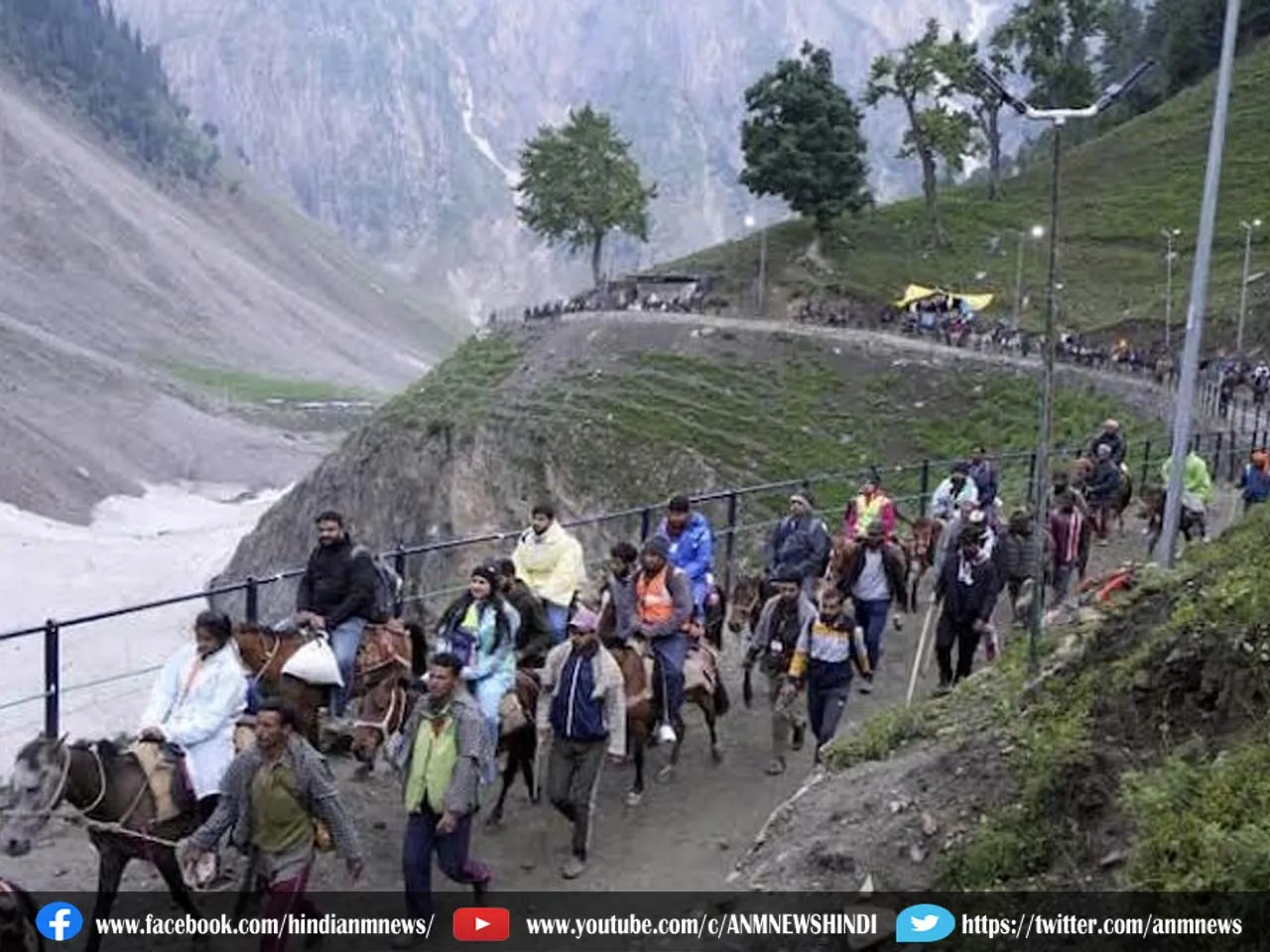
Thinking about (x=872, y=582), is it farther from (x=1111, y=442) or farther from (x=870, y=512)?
(x=1111, y=442)

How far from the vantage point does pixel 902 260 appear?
236ft

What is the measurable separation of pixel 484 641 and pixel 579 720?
93 centimetres

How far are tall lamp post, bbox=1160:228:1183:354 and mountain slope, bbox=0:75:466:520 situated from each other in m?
52.6

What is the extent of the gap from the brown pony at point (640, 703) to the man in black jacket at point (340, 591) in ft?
6.09

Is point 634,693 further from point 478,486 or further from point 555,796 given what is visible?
point 478,486

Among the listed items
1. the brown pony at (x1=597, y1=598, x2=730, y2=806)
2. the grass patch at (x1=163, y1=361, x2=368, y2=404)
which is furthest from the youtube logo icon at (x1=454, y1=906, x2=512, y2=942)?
the grass patch at (x1=163, y1=361, x2=368, y2=404)

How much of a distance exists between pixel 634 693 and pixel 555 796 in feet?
4.19

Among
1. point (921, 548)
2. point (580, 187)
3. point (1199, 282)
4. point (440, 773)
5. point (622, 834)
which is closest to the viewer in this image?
point (440, 773)

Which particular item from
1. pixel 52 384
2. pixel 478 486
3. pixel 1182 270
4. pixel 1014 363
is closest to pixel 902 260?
pixel 1182 270

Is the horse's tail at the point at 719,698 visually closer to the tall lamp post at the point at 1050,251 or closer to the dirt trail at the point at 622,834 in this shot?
the dirt trail at the point at 622,834

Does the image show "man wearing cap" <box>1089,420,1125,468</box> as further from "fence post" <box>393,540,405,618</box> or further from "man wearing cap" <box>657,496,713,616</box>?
"fence post" <box>393,540,405,618</box>

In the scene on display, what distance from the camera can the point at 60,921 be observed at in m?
8.39

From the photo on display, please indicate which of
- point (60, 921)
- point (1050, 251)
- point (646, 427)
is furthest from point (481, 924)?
point (646, 427)

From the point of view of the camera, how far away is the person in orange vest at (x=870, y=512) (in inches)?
604
